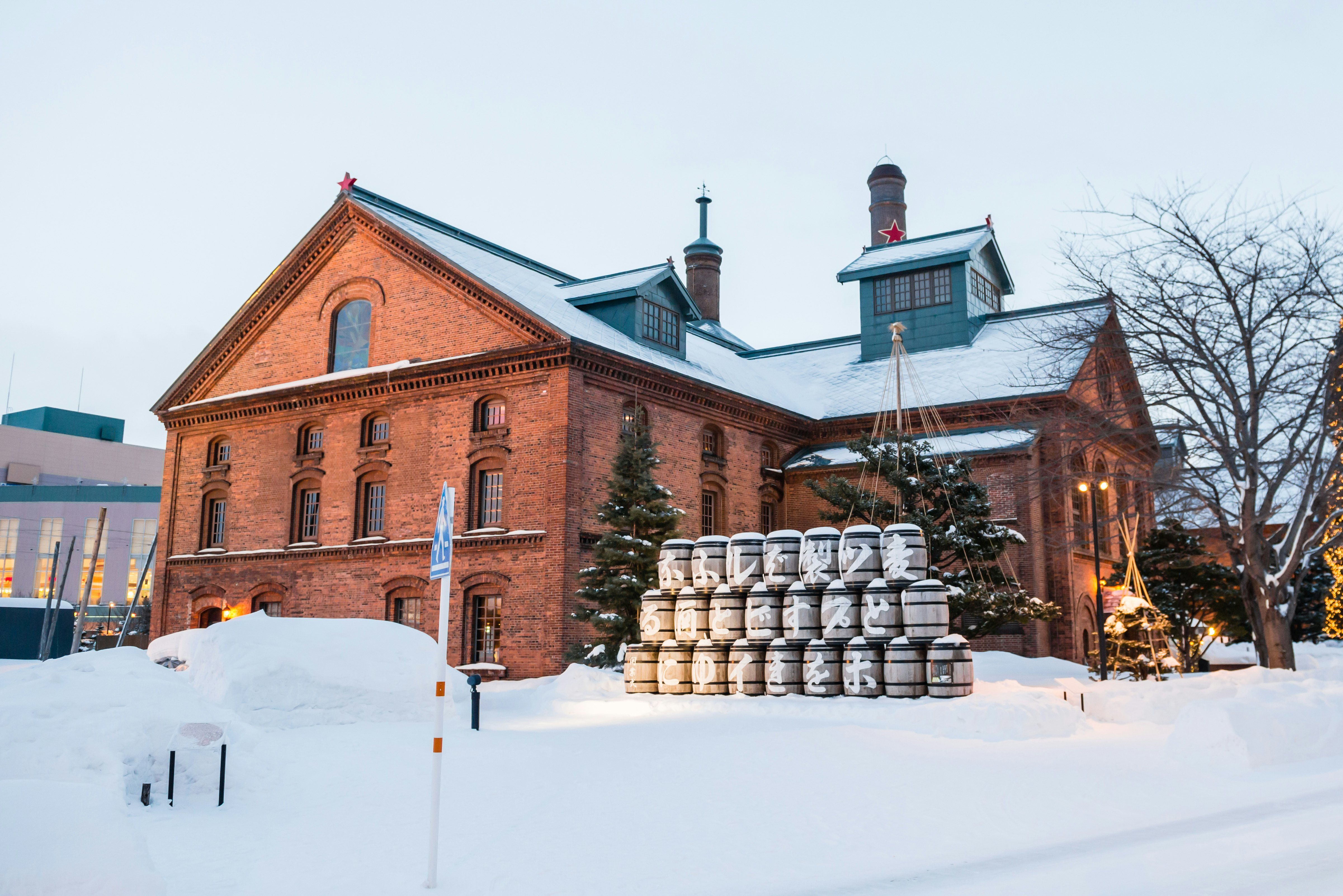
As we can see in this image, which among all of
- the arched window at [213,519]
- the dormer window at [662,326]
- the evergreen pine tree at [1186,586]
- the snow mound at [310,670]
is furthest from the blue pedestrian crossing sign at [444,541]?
the arched window at [213,519]

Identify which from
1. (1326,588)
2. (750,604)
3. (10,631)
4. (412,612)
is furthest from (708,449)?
(10,631)

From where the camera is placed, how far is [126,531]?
241ft

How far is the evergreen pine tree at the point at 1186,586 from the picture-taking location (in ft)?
94.6

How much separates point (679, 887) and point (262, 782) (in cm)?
496

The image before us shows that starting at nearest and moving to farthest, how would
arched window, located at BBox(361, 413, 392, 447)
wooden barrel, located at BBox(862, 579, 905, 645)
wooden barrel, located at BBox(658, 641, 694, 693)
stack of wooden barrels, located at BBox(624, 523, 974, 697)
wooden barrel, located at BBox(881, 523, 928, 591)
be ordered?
1. stack of wooden barrels, located at BBox(624, 523, 974, 697)
2. wooden barrel, located at BBox(862, 579, 905, 645)
3. wooden barrel, located at BBox(881, 523, 928, 591)
4. wooden barrel, located at BBox(658, 641, 694, 693)
5. arched window, located at BBox(361, 413, 392, 447)

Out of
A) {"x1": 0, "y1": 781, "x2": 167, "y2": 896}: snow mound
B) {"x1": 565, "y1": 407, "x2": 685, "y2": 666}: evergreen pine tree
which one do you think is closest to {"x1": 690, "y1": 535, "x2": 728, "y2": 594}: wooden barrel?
{"x1": 565, "y1": 407, "x2": 685, "y2": 666}: evergreen pine tree

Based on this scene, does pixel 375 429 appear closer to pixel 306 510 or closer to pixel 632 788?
pixel 306 510

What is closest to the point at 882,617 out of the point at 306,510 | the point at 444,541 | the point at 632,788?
the point at 632,788

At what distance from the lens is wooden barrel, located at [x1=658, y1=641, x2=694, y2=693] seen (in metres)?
18.6

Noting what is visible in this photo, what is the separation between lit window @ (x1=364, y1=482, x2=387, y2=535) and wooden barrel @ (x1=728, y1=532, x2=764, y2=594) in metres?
13.0

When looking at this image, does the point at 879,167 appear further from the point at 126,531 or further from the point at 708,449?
the point at 126,531

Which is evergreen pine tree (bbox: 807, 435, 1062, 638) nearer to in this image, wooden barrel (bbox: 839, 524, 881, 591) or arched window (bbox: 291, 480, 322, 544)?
wooden barrel (bbox: 839, 524, 881, 591)

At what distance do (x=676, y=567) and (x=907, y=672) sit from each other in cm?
461

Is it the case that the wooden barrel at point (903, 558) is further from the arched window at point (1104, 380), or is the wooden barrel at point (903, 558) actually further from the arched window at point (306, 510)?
the arched window at point (306, 510)
